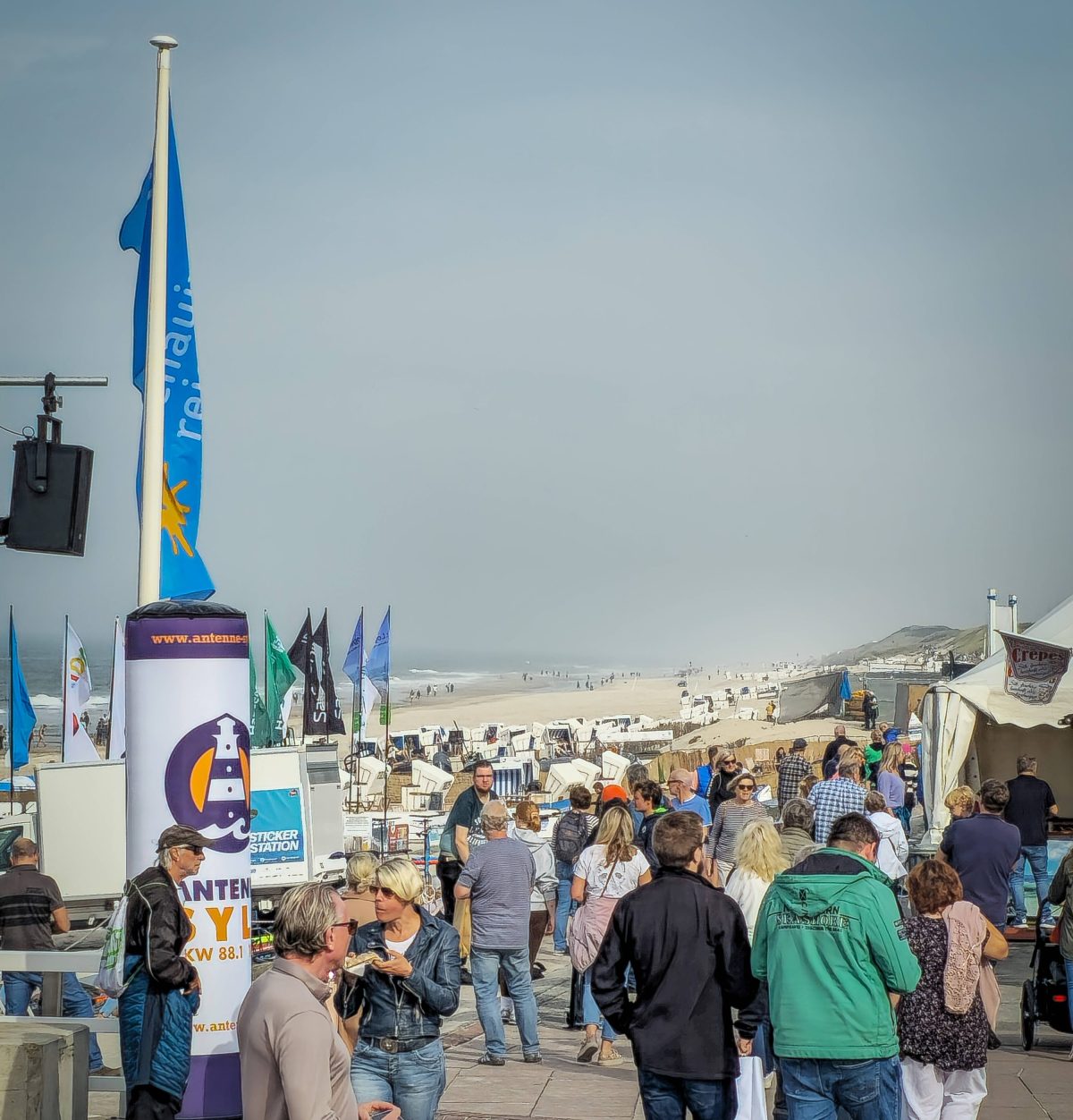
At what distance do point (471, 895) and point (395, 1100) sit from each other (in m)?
3.82

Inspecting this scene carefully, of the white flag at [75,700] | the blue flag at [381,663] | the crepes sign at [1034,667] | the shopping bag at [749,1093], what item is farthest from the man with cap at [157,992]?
the blue flag at [381,663]

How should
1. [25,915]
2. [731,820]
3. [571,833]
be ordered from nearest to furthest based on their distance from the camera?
1. [25,915]
2. [731,820]
3. [571,833]

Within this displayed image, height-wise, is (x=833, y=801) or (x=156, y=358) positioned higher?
(x=156, y=358)

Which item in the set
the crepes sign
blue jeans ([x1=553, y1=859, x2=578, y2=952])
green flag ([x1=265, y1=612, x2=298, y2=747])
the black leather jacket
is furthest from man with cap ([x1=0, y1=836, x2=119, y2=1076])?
green flag ([x1=265, y1=612, x2=298, y2=747])

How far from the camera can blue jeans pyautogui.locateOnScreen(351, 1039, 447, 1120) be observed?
577cm

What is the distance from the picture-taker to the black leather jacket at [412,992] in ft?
19.0

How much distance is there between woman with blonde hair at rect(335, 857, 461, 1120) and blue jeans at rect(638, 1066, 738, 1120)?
836mm

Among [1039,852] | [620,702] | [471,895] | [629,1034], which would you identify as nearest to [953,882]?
[629,1034]

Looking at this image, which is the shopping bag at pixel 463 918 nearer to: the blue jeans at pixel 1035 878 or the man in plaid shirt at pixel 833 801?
the man in plaid shirt at pixel 833 801

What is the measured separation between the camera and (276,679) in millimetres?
29031

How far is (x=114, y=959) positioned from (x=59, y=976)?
6.56 ft

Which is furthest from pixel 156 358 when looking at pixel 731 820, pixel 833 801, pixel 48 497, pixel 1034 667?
pixel 1034 667

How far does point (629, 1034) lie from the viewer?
5.74 m

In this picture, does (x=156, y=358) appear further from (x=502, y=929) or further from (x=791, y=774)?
(x=791, y=774)
